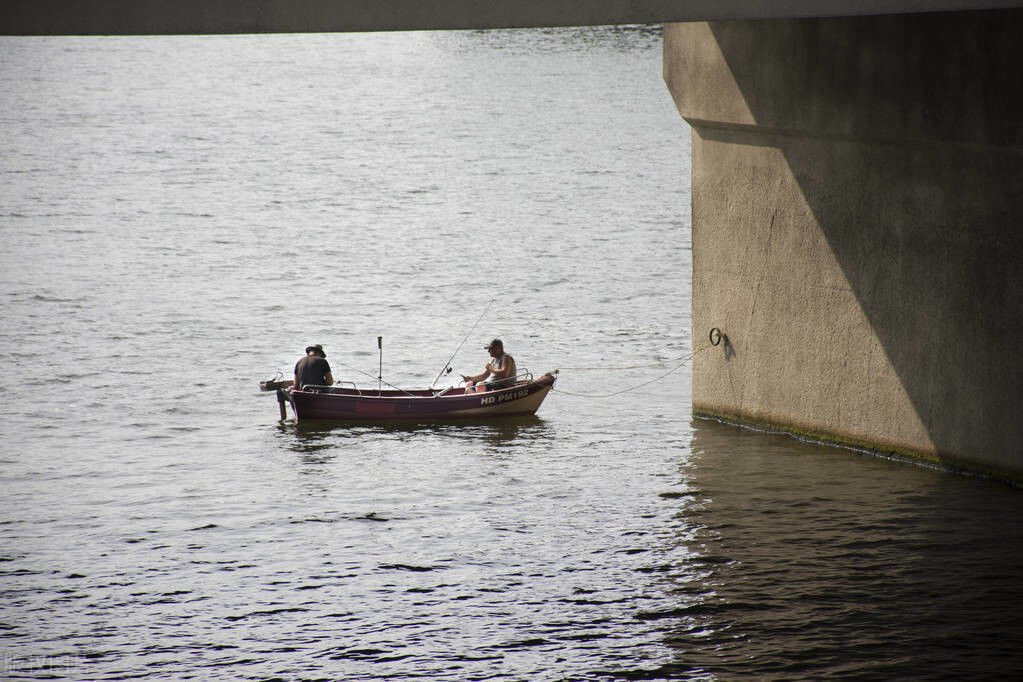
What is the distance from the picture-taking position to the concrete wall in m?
17.1

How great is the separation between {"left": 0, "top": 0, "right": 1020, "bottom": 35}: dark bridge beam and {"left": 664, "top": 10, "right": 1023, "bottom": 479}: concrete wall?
3360 millimetres

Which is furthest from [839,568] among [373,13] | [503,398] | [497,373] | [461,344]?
[461,344]

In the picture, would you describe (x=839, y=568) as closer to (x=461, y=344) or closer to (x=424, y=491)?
(x=424, y=491)

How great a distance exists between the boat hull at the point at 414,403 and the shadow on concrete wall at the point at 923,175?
233 inches

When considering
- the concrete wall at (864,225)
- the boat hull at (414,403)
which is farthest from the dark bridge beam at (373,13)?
the boat hull at (414,403)

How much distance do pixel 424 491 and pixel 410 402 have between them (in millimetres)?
3514

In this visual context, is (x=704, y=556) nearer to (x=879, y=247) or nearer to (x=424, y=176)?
(x=879, y=247)

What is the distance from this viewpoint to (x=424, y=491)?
64.4 ft

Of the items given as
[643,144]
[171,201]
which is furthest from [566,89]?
[171,201]

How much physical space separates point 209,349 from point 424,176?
1014 inches

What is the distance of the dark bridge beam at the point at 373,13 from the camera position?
13305 mm

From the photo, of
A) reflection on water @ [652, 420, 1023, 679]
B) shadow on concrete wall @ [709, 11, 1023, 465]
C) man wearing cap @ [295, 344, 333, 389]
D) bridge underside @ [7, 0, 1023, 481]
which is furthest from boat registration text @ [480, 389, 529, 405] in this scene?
shadow on concrete wall @ [709, 11, 1023, 465]

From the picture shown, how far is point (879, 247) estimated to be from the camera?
61.3 ft

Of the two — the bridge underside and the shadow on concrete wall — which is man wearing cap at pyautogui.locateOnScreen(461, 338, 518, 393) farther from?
A: the shadow on concrete wall
